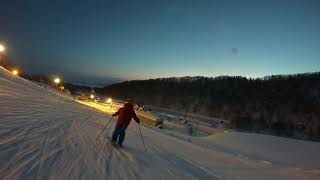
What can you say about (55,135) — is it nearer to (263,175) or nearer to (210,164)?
(210,164)

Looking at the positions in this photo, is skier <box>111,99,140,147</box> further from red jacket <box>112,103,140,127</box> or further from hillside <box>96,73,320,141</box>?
hillside <box>96,73,320,141</box>

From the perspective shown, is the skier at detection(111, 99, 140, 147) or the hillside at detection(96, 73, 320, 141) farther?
the hillside at detection(96, 73, 320, 141)

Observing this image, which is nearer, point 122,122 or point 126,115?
point 122,122

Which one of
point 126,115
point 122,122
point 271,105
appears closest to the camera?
point 122,122

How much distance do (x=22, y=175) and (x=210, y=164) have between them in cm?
981

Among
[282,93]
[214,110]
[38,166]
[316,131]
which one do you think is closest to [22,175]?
[38,166]

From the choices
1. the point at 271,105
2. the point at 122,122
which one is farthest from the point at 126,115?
the point at 271,105

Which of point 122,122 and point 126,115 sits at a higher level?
point 126,115

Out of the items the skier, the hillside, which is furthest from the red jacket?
the hillside

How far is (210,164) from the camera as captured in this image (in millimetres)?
15562

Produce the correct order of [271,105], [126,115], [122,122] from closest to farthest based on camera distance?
[122,122], [126,115], [271,105]

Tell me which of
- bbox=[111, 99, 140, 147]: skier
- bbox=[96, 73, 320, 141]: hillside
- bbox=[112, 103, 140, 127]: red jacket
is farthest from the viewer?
bbox=[96, 73, 320, 141]: hillside

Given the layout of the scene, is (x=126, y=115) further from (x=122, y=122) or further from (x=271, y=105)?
(x=271, y=105)

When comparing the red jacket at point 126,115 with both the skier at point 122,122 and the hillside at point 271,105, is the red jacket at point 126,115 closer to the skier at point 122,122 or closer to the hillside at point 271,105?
the skier at point 122,122
